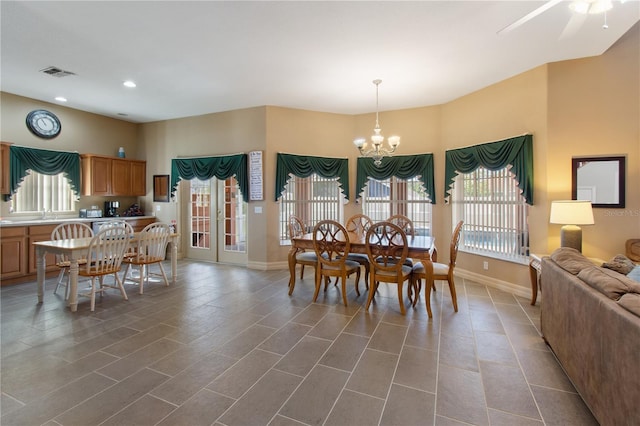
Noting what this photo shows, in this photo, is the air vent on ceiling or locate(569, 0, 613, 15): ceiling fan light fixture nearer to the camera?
locate(569, 0, 613, 15): ceiling fan light fixture

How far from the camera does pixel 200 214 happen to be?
6203 millimetres

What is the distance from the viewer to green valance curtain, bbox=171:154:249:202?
5.50 metres

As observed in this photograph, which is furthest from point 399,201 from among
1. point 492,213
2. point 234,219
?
point 234,219

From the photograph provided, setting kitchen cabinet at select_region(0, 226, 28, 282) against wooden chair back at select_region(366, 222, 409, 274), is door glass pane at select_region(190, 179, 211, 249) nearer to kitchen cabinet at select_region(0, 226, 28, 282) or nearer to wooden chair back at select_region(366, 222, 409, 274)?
kitchen cabinet at select_region(0, 226, 28, 282)

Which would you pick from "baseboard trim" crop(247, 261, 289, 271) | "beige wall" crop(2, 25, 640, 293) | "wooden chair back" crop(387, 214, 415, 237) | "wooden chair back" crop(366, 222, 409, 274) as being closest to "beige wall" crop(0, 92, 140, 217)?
"beige wall" crop(2, 25, 640, 293)

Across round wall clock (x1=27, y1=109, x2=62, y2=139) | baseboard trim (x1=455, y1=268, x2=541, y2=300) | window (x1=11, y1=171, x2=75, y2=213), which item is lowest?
baseboard trim (x1=455, y1=268, x2=541, y2=300)

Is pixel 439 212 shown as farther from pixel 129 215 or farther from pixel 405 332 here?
pixel 129 215

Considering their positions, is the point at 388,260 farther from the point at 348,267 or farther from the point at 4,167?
the point at 4,167

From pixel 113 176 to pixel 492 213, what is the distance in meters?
6.94

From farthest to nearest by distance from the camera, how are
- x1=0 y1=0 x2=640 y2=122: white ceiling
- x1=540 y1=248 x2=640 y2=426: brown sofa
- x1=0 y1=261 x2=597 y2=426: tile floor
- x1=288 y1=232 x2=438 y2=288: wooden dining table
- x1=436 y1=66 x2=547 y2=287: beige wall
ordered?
x1=436 y1=66 x2=547 y2=287: beige wall < x1=288 y1=232 x2=438 y2=288: wooden dining table < x1=0 y1=0 x2=640 y2=122: white ceiling < x1=0 y1=261 x2=597 y2=426: tile floor < x1=540 y1=248 x2=640 y2=426: brown sofa

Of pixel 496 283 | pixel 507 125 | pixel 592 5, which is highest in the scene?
pixel 592 5

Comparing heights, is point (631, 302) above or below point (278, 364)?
above

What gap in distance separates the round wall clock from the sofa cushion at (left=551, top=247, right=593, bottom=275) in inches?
292

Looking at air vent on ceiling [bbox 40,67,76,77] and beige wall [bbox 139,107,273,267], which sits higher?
air vent on ceiling [bbox 40,67,76,77]
